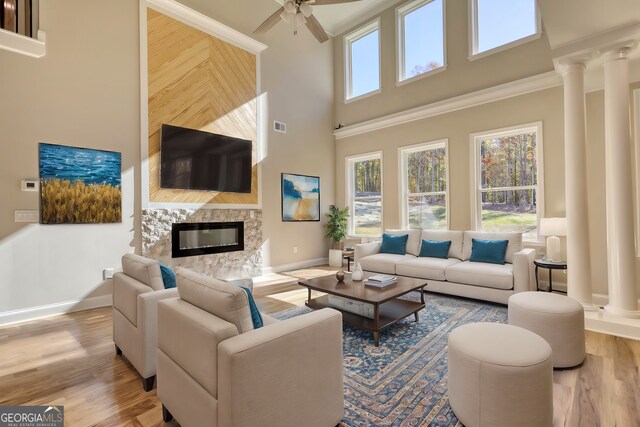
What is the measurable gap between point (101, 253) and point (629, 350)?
5819 millimetres

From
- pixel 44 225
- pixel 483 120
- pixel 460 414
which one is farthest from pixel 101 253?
pixel 483 120

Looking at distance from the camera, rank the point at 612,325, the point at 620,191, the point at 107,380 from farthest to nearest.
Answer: the point at 620,191 → the point at 612,325 → the point at 107,380

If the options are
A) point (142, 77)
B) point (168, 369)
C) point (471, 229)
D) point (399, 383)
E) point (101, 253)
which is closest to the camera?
point (168, 369)

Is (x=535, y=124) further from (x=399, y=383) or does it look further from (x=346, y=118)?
(x=399, y=383)

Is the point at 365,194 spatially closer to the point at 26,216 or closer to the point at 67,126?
the point at 67,126

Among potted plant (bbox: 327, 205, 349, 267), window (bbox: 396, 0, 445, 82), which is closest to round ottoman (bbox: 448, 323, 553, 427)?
potted plant (bbox: 327, 205, 349, 267)

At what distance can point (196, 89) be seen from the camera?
494 centimetres

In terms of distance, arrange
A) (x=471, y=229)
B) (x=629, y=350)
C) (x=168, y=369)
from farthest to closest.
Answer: (x=471, y=229), (x=629, y=350), (x=168, y=369)

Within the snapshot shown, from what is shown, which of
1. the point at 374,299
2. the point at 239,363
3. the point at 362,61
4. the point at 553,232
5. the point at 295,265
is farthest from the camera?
the point at 362,61

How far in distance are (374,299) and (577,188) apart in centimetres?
266

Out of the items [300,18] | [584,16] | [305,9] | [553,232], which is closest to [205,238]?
[300,18]

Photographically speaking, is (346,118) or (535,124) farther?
(346,118)

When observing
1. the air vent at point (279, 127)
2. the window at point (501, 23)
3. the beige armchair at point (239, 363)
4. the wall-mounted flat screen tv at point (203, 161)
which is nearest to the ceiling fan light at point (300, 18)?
the wall-mounted flat screen tv at point (203, 161)

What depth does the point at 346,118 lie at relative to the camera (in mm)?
7324
